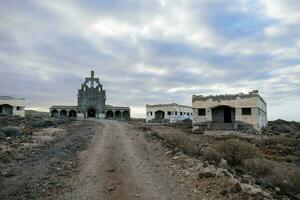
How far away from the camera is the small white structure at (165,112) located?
69.9 m

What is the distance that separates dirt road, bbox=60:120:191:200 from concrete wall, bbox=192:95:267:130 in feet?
95.1

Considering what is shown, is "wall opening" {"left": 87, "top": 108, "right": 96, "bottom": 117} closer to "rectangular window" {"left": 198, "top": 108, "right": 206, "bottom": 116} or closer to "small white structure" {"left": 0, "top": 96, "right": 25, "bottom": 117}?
"small white structure" {"left": 0, "top": 96, "right": 25, "bottom": 117}

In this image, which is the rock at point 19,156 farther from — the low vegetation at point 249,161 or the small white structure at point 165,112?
the small white structure at point 165,112

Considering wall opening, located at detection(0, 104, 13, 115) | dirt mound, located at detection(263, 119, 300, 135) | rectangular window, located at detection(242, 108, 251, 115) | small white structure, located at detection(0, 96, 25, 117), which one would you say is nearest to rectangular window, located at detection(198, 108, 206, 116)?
rectangular window, located at detection(242, 108, 251, 115)

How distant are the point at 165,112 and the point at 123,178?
5935 centimetres

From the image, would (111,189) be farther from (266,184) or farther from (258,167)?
(258,167)

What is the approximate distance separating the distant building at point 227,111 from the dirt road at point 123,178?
95.0ft

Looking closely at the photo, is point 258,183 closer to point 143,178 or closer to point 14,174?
point 143,178

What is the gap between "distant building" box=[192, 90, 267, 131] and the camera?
140 feet

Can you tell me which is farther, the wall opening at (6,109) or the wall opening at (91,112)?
the wall opening at (91,112)

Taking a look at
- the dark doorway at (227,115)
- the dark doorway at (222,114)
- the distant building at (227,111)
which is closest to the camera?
the distant building at (227,111)

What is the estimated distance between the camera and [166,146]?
19047 millimetres

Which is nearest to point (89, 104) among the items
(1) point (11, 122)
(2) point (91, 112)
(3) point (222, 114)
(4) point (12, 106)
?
(2) point (91, 112)

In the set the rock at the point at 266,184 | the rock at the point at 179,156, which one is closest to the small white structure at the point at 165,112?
the rock at the point at 179,156
